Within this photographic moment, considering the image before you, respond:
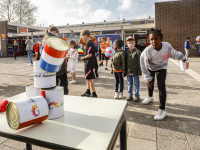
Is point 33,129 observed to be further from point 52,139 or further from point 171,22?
point 171,22

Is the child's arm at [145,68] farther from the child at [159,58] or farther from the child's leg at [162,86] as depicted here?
the child's leg at [162,86]

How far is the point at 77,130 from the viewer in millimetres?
991

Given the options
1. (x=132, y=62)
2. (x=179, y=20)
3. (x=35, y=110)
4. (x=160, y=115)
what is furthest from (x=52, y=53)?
(x=179, y=20)

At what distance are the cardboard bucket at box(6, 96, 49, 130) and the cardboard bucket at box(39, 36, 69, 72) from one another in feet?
0.77

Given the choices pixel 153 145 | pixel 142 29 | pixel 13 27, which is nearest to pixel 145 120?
Result: pixel 153 145

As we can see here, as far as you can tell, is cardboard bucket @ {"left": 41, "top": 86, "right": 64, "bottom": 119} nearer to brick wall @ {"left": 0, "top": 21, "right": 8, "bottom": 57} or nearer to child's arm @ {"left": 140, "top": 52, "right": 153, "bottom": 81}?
child's arm @ {"left": 140, "top": 52, "right": 153, "bottom": 81}

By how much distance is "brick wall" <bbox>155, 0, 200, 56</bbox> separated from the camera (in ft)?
59.6

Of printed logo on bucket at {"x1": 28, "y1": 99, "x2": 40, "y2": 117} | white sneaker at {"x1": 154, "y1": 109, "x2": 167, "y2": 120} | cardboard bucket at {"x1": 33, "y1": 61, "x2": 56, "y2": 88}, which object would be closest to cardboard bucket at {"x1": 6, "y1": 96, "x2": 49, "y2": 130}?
printed logo on bucket at {"x1": 28, "y1": 99, "x2": 40, "y2": 117}

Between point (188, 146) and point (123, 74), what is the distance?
2167 mm

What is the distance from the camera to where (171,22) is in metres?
18.8

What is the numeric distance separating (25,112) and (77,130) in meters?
0.33

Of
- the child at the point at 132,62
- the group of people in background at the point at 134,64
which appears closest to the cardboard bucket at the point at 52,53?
the group of people in background at the point at 134,64

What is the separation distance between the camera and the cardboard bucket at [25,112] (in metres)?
0.93

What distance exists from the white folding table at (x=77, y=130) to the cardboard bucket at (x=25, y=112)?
0.05 meters
